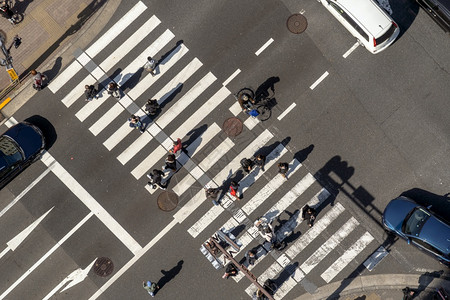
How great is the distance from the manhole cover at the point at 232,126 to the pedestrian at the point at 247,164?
162cm

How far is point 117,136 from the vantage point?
2364cm

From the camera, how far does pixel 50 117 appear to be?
78.1 feet

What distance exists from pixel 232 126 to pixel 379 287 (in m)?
12.0

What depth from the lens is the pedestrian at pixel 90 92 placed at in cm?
2328

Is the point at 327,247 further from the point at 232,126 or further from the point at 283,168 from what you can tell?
the point at 232,126

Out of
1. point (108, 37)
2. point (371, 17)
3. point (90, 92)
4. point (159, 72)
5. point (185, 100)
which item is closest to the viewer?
point (371, 17)

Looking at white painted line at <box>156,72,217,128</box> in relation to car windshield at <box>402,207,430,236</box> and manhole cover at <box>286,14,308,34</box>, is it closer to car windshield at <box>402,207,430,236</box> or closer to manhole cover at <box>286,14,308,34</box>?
manhole cover at <box>286,14,308,34</box>

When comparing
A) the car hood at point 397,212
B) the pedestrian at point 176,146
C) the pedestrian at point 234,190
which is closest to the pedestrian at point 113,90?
the pedestrian at point 176,146

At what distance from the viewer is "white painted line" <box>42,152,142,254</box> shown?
76.5 ft

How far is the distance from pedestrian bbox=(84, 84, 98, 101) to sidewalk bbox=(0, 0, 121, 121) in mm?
2206

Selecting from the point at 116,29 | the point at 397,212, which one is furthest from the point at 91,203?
the point at 397,212

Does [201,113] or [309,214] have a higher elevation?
[201,113]

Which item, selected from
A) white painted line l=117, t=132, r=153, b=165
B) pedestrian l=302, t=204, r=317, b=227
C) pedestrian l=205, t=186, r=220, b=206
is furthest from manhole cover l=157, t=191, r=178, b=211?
pedestrian l=302, t=204, r=317, b=227

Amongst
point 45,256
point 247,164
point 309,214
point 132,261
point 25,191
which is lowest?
point 309,214
